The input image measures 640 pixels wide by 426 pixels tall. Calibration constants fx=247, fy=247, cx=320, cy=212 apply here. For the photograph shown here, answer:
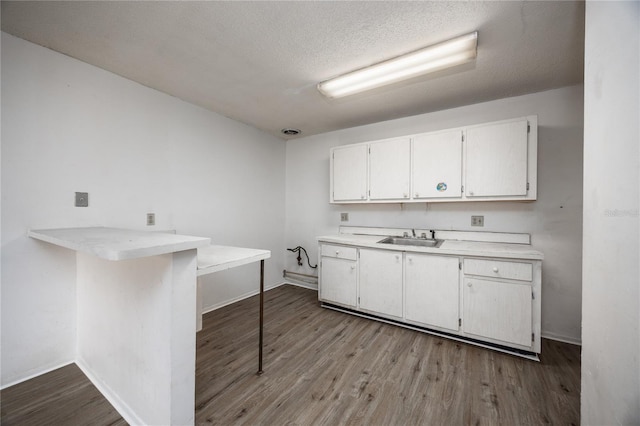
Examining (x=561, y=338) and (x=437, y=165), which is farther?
(x=437, y=165)

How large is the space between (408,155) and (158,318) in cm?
263

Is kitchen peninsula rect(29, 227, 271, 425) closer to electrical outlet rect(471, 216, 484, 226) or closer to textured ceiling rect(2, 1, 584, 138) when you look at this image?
textured ceiling rect(2, 1, 584, 138)

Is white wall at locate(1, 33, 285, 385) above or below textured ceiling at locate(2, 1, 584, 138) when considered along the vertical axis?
below

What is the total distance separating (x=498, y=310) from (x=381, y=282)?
40.5 inches

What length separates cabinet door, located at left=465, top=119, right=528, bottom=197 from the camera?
2.22 metres

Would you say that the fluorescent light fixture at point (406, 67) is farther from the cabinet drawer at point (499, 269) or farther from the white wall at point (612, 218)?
the cabinet drawer at point (499, 269)

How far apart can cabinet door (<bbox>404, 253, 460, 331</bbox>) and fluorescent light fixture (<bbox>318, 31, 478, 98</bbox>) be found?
5.34 ft

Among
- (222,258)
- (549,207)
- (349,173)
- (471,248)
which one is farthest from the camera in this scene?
(349,173)

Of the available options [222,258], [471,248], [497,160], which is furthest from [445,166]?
[222,258]

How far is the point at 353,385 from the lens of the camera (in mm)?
1719

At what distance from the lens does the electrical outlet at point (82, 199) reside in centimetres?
198

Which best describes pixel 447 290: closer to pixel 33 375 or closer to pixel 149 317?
pixel 149 317

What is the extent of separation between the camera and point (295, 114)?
3.03m

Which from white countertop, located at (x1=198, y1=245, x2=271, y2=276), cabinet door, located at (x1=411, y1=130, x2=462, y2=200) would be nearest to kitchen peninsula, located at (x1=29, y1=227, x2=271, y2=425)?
white countertop, located at (x1=198, y1=245, x2=271, y2=276)
